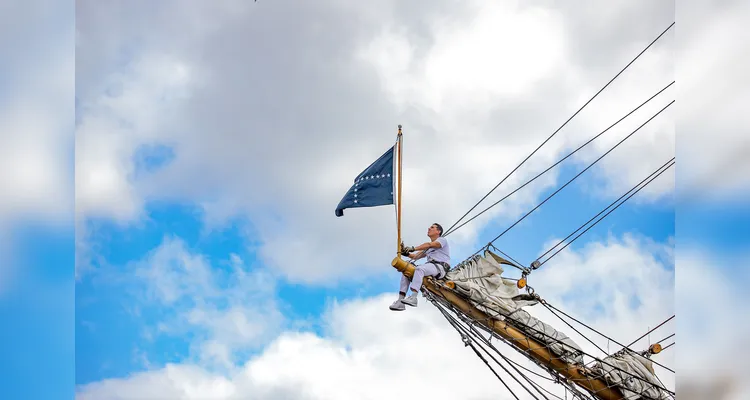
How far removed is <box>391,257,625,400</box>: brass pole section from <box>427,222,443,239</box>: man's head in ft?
2.21

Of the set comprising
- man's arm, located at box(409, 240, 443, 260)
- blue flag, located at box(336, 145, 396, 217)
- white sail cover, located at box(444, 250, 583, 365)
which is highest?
blue flag, located at box(336, 145, 396, 217)

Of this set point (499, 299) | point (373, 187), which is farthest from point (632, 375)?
point (373, 187)

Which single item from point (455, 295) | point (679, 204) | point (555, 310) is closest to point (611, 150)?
point (555, 310)

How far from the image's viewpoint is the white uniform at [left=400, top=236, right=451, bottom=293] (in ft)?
44.7

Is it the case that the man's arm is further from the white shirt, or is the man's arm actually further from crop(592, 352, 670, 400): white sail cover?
crop(592, 352, 670, 400): white sail cover

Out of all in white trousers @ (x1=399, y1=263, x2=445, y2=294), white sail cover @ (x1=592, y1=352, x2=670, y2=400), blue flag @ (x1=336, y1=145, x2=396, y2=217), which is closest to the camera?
white sail cover @ (x1=592, y1=352, x2=670, y2=400)

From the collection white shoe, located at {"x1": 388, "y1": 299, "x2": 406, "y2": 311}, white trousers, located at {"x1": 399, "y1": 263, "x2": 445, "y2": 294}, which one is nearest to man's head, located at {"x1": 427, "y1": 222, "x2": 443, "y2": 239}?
white trousers, located at {"x1": 399, "y1": 263, "x2": 445, "y2": 294}

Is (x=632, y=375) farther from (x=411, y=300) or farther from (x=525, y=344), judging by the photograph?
(x=411, y=300)

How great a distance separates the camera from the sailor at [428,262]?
1355cm

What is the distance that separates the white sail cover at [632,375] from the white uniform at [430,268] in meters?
3.29

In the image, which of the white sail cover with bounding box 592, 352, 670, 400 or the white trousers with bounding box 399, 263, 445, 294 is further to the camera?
the white trousers with bounding box 399, 263, 445, 294

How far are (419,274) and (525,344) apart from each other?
2.34 m

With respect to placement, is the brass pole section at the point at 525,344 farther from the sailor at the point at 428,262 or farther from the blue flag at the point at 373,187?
the blue flag at the point at 373,187

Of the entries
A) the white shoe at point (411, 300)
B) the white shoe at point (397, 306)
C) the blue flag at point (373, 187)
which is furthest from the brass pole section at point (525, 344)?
the blue flag at point (373, 187)
